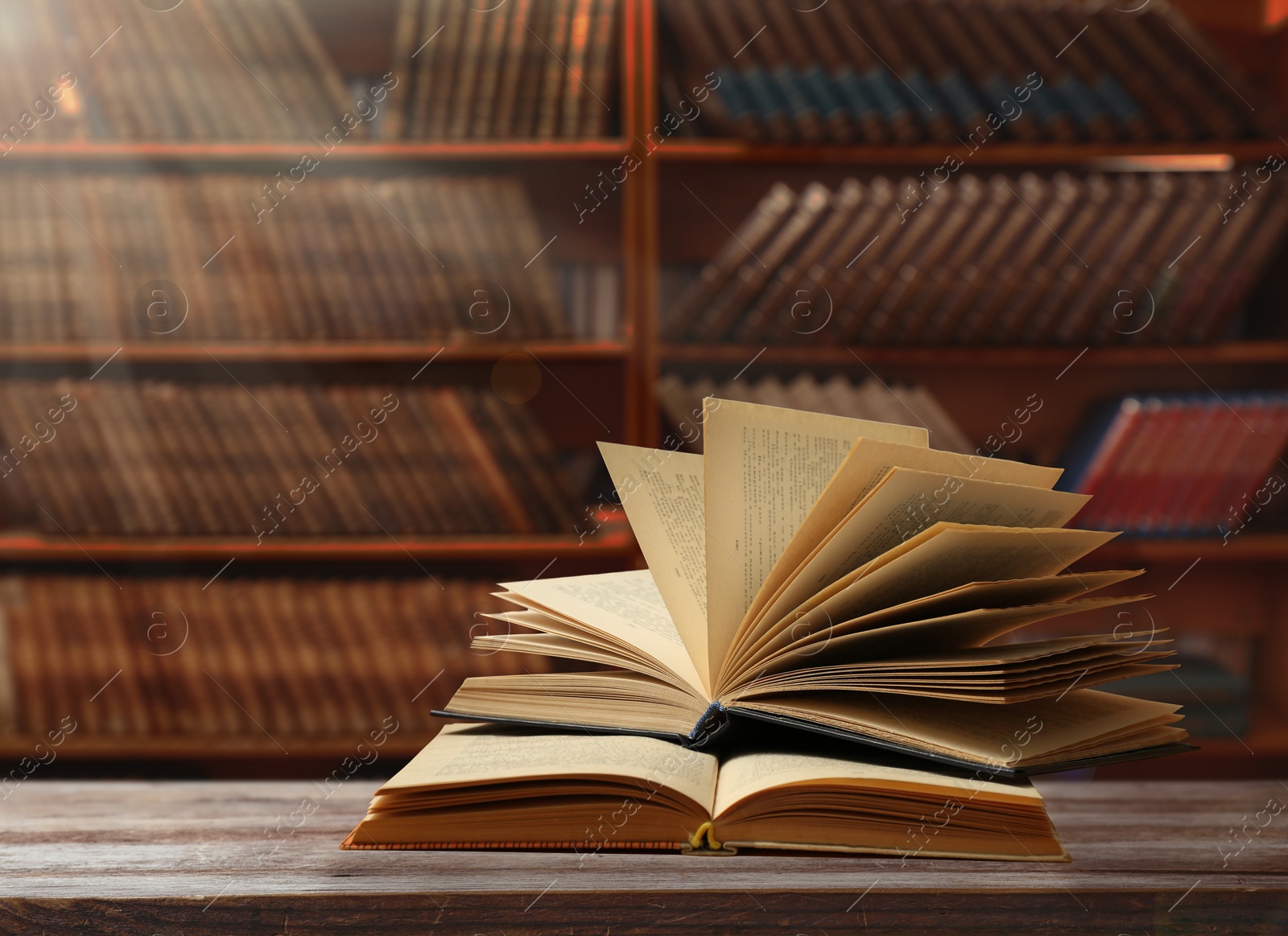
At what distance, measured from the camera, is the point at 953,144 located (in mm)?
1772

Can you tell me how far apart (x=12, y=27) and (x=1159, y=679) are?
2548 mm

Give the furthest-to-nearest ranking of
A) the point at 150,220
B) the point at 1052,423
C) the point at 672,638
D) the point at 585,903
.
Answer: the point at 1052,423 < the point at 150,220 < the point at 672,638 < the point at 585,903

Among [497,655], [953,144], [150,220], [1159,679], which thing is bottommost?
[1159,679]

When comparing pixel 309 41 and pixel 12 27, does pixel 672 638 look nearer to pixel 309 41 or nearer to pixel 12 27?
pixel 309 41

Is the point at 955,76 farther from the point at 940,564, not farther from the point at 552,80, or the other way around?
the point at 940,564

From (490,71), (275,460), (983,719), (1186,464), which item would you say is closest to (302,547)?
(275,460)

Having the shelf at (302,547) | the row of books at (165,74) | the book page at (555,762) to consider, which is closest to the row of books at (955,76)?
the row of books at (165,74)

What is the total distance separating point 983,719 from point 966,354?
1446mm

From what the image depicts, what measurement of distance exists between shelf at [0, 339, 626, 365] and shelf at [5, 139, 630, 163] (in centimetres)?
35

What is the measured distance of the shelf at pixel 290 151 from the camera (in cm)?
175

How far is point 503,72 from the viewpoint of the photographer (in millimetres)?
1785

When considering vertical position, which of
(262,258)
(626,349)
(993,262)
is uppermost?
(262,258)

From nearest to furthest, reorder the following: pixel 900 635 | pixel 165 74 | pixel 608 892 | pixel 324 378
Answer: pixel 608 892 → pixel 900 635 → pixel 165 74 → pixel 324 378

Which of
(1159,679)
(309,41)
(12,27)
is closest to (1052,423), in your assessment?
(1159,679)
